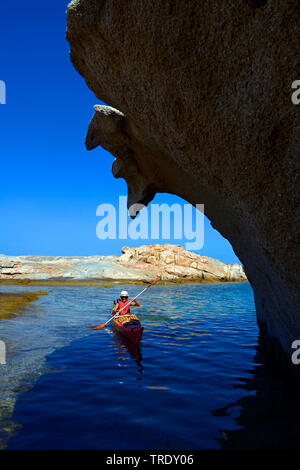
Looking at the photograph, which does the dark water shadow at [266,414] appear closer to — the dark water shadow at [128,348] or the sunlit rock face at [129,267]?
the dark water shadow at [128,348]

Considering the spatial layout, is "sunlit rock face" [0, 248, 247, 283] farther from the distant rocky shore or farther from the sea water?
the sea water

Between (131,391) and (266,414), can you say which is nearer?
(266,414)

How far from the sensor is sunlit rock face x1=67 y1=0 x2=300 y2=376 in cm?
396

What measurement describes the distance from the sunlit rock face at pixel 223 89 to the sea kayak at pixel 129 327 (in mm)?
5326

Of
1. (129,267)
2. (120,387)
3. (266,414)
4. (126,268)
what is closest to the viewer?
(266,414)

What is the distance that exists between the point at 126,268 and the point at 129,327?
40.2 meters

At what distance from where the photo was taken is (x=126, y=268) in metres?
51.2

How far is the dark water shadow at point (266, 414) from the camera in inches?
185

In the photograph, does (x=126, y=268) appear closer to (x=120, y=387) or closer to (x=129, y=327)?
(x=129, y=327)

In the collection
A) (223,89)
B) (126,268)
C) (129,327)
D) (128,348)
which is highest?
(223,89)

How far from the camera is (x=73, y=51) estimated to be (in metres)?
7.17

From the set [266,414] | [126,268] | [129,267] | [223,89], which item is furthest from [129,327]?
[129,267]
